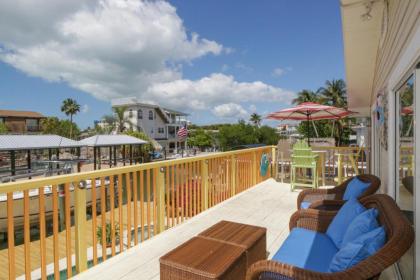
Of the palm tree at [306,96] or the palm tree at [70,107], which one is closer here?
the palm tree at [306,96]

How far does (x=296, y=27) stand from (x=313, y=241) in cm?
1492

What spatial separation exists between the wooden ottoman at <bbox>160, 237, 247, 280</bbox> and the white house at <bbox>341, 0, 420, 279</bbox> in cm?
109

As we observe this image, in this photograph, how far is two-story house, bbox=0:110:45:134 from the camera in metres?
40.8

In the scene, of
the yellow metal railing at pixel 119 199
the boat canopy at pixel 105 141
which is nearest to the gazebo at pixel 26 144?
the boat canopy at pixel 105 141

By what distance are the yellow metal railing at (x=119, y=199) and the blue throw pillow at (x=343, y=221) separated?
1.90m

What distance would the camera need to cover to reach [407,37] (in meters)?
1.92

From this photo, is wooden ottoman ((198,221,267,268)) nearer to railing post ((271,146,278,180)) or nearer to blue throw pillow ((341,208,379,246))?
blue throw pillow ((341,208,379,246))

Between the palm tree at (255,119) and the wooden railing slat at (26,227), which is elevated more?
the palm tree at (255,119)

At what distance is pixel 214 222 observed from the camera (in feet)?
12.8

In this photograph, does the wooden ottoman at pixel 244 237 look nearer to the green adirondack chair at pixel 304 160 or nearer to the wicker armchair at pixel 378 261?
the wicker armchair at pixel 378 261

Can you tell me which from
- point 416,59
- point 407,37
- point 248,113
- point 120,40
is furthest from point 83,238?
point 248,113

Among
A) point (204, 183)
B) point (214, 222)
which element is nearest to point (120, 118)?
point (204, 183)

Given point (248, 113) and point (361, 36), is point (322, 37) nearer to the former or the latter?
point (361, 36)

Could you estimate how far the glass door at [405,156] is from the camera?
5.97ft
